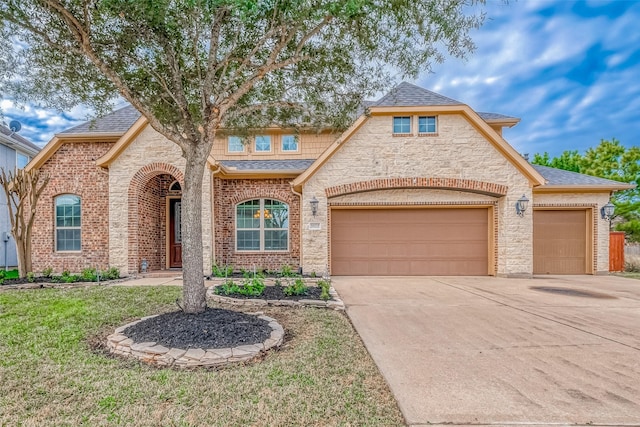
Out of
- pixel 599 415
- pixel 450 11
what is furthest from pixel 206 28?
pixel 599 415

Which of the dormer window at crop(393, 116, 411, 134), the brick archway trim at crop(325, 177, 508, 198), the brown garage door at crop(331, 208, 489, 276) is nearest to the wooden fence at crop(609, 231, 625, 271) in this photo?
the brown garage door at crop(331, 208, 489, 276)

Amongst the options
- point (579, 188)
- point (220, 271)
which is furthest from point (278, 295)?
point (579, 188)

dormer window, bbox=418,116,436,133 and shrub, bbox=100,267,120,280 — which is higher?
dormer window, bbox=418,116,436,133

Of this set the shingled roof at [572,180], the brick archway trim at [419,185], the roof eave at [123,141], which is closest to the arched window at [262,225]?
the brick archway trim at [419,185]

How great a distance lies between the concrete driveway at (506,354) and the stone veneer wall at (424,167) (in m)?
2.68

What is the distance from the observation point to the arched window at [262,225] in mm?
11398

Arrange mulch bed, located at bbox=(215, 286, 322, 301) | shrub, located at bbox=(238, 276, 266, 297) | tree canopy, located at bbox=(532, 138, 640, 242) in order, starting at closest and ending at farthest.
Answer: mulch bed, located at bbox=(215, 286, 322, 301)
shrub, located at bbox=(238, 276, 266, 297)
tree canopy, located at bbox=(532, 138, 640, 242)

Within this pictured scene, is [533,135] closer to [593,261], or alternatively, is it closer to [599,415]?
[593,261]

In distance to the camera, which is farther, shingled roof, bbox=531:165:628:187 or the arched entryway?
shingled roof, bbox=531:165:628:187

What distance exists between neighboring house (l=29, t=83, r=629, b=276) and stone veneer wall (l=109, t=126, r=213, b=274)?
3 centimetres

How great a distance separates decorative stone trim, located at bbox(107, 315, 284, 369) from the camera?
365 centimetres

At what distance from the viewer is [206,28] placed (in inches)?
209

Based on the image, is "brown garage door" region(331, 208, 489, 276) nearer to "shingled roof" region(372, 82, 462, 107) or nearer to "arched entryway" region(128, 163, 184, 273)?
"shingled roof" region(372, 82, 462, 107)

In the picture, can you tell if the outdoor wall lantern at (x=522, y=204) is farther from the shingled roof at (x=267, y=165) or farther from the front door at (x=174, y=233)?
→ the front door at (x=174, y=233)
